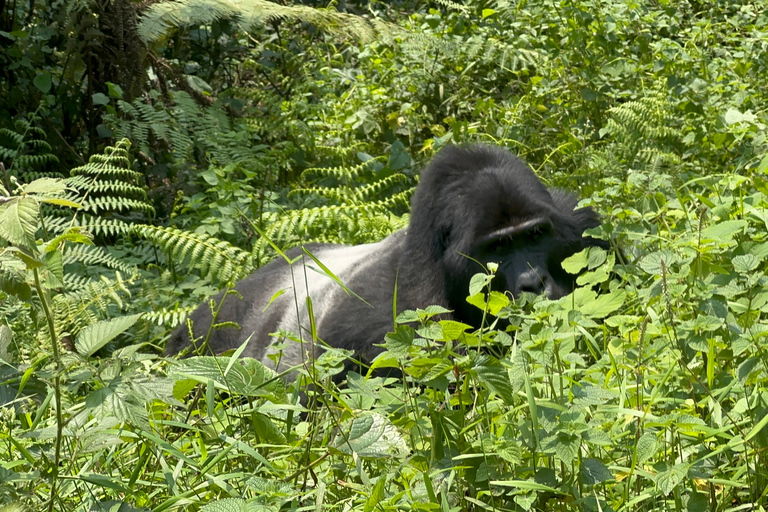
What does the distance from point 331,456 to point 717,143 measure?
89.6 inches

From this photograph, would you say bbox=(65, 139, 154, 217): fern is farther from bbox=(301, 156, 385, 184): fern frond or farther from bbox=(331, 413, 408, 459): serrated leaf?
bbox=(331, 413, 408, 459): serrated leaf

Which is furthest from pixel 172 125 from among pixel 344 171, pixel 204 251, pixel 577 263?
pixel 577 263

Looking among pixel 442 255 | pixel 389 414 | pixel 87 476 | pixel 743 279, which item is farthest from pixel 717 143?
pixel 87 476

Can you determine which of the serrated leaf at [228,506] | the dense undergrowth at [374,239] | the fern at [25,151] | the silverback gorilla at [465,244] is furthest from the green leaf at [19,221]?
the fern at [25,151]

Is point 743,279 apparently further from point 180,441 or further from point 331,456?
point 180,441

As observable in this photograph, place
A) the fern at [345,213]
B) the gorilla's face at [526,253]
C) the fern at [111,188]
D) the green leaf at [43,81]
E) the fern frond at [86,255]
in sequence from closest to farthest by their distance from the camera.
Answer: the gorilla's face at [526,253] → the fern frond at [86,255] → the fern at [111,188] → the fern at [345,213] → the green leaf at [43,81]

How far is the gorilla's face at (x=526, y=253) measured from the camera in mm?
3043

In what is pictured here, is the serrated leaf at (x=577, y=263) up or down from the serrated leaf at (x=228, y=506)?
up

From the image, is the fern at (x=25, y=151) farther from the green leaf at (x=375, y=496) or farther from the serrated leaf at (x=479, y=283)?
the green leaf at (x=375, y=496)

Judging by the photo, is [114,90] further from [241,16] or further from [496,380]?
[496,380]

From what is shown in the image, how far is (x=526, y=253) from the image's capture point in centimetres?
311

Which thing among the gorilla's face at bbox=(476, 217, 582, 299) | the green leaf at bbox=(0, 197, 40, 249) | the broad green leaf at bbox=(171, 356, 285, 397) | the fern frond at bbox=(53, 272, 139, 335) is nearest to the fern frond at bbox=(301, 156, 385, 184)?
the fern frond at bbox=(53, 272, 139, 335)

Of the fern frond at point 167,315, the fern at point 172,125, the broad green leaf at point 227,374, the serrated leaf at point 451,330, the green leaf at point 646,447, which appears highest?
the serrated leaf at point 451,330

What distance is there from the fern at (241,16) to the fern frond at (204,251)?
1720 mm
